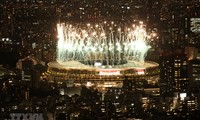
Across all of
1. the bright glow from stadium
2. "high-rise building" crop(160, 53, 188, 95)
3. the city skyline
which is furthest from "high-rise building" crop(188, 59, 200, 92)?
the bright glow from stadium

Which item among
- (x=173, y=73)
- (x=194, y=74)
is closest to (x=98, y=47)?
(x=173, y=73)

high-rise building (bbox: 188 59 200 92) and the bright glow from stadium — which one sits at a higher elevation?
the bright glow from stadium

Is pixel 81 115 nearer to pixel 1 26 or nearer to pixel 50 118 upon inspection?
pixel 50 118

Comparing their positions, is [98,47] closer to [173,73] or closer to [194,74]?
[173,73]

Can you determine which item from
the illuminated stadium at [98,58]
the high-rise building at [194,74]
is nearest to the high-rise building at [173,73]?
the high-rise building at [194,74]

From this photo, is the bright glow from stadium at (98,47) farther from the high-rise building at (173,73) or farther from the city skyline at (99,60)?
the high-rise building at (173,73)

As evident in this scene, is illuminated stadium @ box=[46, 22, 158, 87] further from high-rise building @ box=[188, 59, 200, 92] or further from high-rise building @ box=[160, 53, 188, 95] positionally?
high-rise building @ box=[188, 59, 200, 92]

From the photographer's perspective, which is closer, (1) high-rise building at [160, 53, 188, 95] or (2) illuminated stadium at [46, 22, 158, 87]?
(1) high-rise building at [160, 53, 188, 95]

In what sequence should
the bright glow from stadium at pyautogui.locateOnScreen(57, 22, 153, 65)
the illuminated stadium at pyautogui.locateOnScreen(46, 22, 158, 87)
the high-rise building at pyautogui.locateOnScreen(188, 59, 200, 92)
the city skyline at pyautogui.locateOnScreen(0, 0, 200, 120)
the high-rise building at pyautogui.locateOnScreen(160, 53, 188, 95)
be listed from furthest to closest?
1. the bright glow from stadium at pyautogui.locateOnScreen(57, 22, 153, 65)
2. the illuminated stadium at pyautogui.locateOnScreen(46, 22, 158, 87)
3. the high-rise building at pyautogui.locateOnScreen(188, 59, 200, 92)
4. the high-rise building at pyautogui.locateOnScreen(160, 53, 188, 95)
5. the city skyline at pyautogui.locateOnScreen(0, 0, 200, 120)
